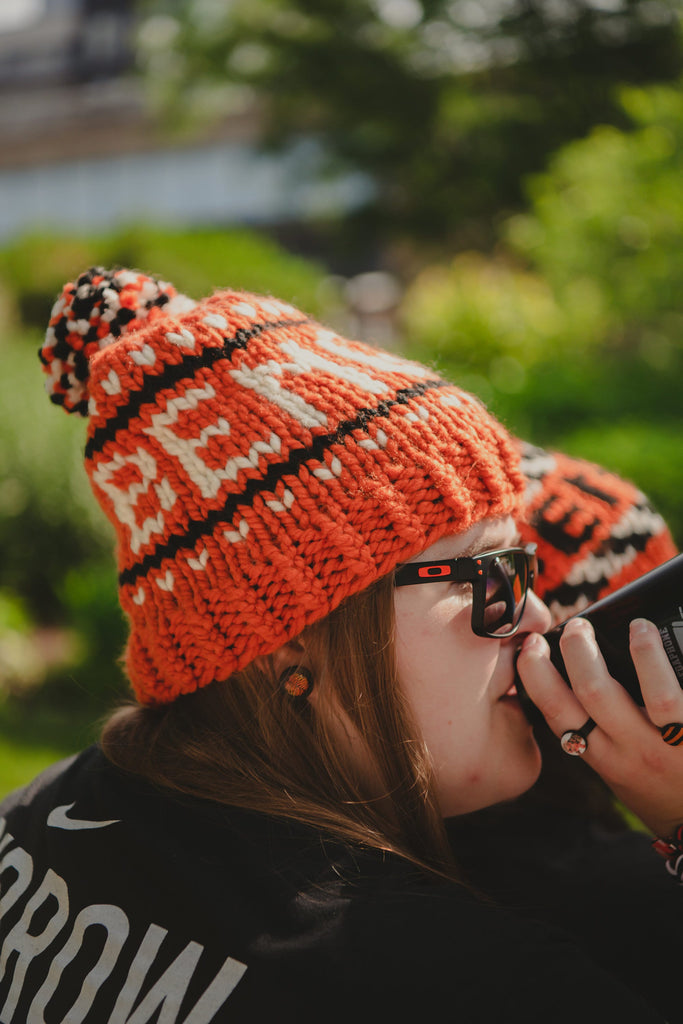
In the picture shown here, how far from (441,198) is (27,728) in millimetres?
14944

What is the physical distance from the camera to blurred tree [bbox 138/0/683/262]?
13.8 m

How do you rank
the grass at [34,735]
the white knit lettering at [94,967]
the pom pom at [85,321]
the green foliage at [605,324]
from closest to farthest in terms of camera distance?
1. the white knit lettering at [94,967]
2. the pom pom at [85,321]
3. the grass at [34,735]
4. the green foliage at [605,324]

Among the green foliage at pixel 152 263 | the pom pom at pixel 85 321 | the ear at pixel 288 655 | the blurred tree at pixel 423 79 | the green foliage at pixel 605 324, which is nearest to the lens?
the ear at pixel 288 655

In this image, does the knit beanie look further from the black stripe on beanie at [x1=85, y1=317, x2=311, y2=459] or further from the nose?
the nose

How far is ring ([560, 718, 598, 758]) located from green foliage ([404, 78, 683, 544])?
2.62 m

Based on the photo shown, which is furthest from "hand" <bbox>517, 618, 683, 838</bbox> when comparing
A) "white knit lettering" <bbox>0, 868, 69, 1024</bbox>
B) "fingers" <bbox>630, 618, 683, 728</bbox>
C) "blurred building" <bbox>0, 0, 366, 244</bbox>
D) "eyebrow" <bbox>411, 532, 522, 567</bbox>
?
"blurred building" <bbox>0, 0, 366, 244</bbox>

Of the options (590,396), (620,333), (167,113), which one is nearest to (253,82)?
(167,113)

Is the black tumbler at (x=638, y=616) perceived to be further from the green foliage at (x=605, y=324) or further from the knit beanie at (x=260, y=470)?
the green foliage at (x=605, y=324)

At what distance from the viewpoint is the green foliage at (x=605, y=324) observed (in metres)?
5.11

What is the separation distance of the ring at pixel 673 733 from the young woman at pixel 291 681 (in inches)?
0.7

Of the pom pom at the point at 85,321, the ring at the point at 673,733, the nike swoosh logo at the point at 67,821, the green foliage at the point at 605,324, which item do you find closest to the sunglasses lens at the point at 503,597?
the ring at the point at 673,733

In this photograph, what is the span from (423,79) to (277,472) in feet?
53.4

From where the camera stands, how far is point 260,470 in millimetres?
1512

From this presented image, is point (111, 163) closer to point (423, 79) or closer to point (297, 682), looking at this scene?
point (423, 79)
